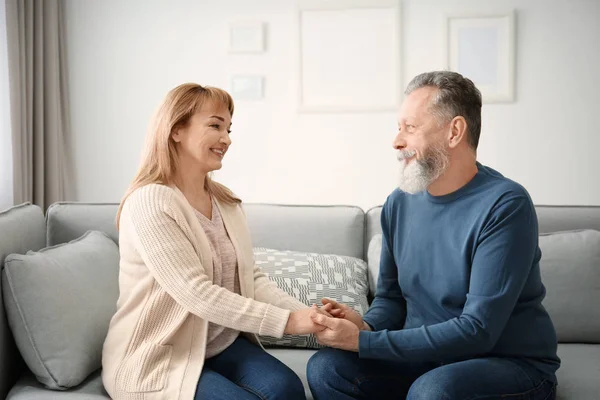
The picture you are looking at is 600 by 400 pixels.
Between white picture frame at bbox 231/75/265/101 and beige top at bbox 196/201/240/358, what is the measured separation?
6.76 ft

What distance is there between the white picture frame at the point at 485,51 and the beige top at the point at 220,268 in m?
2.31

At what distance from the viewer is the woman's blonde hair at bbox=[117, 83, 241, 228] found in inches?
73.4

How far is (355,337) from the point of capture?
169 centimetres

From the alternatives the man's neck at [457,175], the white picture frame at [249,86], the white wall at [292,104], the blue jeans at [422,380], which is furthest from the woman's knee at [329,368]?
the white picture frame at [249,86]

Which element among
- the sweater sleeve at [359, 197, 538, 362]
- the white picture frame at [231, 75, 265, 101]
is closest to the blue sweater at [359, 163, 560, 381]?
the sweater sleeve at [359, 197, 538, 362]

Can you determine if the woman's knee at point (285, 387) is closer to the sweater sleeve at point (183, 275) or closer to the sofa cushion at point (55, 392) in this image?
the sweater sleeve at point (183, 275)

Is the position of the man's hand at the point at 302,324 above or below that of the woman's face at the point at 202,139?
below

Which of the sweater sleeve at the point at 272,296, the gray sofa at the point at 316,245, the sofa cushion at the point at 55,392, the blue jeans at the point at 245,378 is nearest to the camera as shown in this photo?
the blue jeans at the point at 245,378

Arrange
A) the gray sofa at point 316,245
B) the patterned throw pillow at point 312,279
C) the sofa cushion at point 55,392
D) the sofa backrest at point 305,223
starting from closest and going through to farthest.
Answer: the sofa cushion at point 55,392 → the gray sofa at point 316,245 → the patterned throw pillow at point 312,279 → the sofa backrest at point 305,223

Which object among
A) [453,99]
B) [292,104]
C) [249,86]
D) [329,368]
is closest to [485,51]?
[292,104]

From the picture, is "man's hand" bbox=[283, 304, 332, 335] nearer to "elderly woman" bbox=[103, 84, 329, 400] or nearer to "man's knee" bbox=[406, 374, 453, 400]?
"elderly woman" bbox=[103, 84, 329, 400]

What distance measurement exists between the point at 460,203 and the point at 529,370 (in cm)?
43

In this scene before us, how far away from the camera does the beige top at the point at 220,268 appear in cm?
186

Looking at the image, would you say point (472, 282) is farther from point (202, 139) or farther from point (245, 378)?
point (202, 139)
